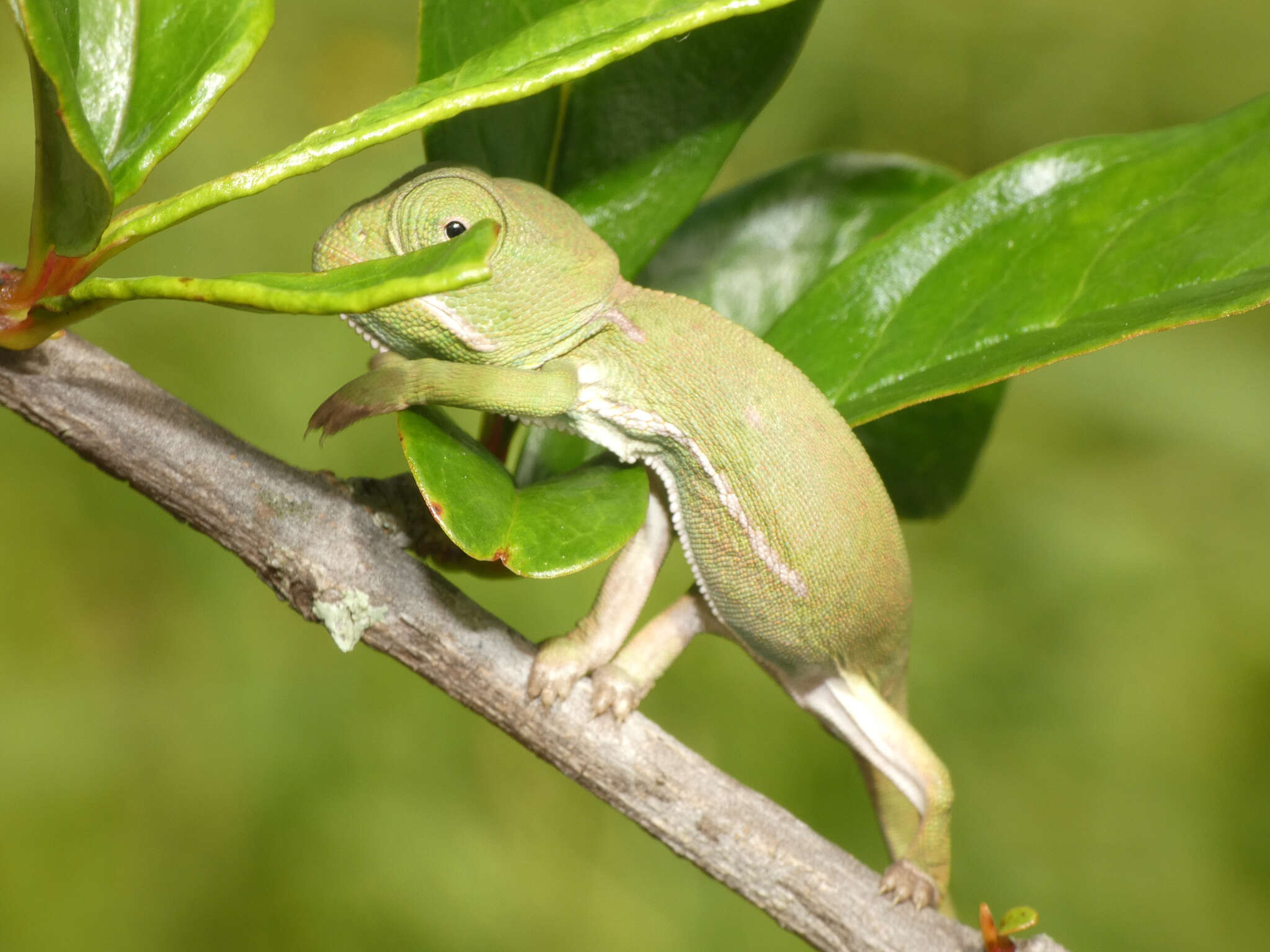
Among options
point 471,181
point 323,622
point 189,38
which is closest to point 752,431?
point 471,181

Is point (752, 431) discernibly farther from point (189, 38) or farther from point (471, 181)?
point (189, 38)

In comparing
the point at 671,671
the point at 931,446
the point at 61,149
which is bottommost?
the point at 61,149

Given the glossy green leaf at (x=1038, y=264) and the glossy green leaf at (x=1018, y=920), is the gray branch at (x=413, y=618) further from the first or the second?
the glossy green leaf at (x=1038, y=264)

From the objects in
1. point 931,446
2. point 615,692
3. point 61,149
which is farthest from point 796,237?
point 61,149

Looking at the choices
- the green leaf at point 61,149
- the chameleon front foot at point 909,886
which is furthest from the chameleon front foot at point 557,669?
the green leaf at point 61,149

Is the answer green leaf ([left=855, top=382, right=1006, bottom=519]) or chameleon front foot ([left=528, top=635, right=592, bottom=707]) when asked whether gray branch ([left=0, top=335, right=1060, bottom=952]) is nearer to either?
chameleon front foot ([left=528, top=635, right=592, bottom=707])

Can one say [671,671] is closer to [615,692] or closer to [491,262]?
[615,692]

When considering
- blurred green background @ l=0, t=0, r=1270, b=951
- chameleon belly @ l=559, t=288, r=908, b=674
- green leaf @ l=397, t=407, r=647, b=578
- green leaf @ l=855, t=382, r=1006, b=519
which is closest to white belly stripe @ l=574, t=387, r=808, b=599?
chameleon belly @ l=559, t=288, r=908, b=674
